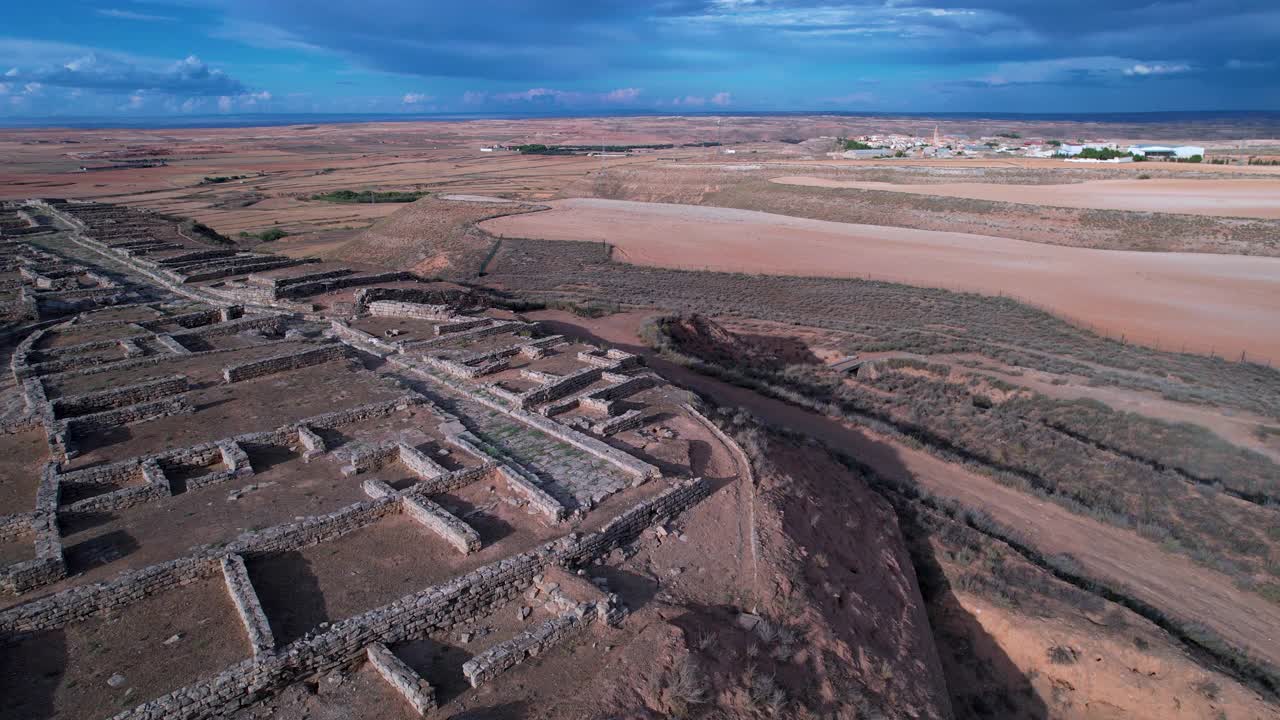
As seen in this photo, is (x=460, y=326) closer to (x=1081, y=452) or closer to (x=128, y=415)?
(x=128, y=415)

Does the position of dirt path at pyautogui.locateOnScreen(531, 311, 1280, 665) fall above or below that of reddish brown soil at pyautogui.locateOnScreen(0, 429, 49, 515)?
below

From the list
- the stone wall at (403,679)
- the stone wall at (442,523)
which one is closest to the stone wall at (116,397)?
the stone wall at (442,523)

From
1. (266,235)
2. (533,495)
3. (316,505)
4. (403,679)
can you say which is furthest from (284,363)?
(266,235)

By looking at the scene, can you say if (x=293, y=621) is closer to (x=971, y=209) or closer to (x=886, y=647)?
(x=886, y=647)

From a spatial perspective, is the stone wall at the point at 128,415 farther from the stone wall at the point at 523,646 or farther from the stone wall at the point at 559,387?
the stone wall at the point at 523,646

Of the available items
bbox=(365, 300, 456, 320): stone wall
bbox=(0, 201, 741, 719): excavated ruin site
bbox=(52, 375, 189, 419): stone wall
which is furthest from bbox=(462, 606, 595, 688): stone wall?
bbox=(365, 300, 456, 320): stone wall

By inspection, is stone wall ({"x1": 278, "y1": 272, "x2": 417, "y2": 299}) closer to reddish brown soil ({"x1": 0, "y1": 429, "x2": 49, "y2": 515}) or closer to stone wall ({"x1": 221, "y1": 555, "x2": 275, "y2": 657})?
reddish brown soil ({"x1": 0, "y1": 429, "x2": 49, "y2": 515})
